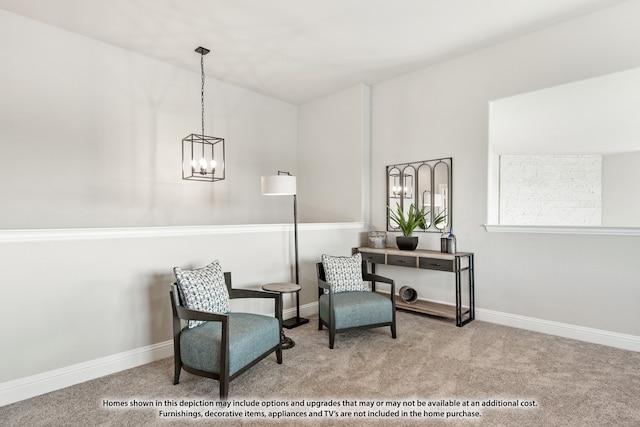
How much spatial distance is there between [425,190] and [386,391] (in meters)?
2.59

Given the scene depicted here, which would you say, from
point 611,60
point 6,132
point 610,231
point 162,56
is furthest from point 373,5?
point 6,132

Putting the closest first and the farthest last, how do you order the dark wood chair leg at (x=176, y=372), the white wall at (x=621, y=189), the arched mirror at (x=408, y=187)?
the dark wood chair leg at (x=176, y=372) → the arched mirror at (x=408, y=187) → the white wall at (x=621, y=189)

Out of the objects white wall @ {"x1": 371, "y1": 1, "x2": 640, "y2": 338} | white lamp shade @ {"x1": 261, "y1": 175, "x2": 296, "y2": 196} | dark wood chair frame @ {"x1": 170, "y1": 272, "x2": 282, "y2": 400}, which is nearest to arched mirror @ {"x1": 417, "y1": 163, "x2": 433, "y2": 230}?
white wall @ {"x1": 371, "y1": 1, "x2": 640, "y2": 338}

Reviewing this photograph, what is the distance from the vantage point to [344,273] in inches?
134

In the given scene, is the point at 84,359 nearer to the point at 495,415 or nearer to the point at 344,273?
the point at 344,273

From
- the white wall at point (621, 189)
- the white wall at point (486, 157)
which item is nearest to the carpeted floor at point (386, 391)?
the white wall at point (486, 157)

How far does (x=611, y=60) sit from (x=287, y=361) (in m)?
3.79

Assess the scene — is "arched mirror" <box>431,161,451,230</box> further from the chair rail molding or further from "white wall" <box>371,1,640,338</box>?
the chair rail molding

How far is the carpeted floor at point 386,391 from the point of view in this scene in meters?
1.95

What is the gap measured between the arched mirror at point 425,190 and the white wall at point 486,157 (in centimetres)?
10

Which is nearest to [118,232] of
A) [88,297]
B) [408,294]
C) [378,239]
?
[88,297]

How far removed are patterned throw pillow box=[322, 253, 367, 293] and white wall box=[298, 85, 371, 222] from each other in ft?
A: 4.28

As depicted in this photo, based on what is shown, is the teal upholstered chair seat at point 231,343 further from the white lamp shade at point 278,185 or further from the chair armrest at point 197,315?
the white lamp shade at point 278,185

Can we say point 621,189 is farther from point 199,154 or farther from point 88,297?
point 88,297
